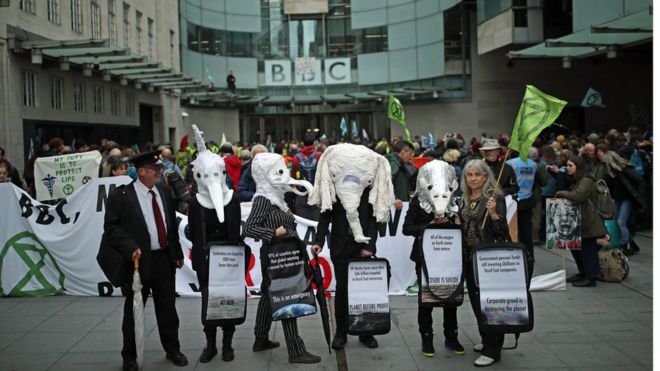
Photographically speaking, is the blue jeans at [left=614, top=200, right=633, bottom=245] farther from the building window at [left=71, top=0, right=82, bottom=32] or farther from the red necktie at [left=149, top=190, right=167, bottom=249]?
the building window at [left=71, top=0, right=82, bottom=32]

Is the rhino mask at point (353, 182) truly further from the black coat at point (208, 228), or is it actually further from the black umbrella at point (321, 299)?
the black coat at point (208, 228)

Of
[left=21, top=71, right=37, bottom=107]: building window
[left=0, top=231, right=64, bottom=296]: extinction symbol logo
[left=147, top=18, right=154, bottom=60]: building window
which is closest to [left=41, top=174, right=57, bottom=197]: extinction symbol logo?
[left=0, top=231, right=64, bottom=296]: extinction symbol logo

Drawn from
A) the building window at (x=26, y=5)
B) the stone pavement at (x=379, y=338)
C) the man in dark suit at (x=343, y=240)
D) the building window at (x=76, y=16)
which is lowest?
the stone pavement at (x=379, y=338)

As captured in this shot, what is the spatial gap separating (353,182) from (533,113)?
213 centimetres

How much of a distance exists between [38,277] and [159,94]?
74.4 ft

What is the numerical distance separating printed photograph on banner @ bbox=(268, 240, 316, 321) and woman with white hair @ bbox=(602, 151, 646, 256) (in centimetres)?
659

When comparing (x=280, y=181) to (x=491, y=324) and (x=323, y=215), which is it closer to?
(x=323, y=215)

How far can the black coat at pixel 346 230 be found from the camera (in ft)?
20.9

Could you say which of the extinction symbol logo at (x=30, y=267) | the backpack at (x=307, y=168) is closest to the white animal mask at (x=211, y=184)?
the extinction symbol logo at (x=30, y=267)

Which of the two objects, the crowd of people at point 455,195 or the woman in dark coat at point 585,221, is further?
the woman in dark coat at point 585,221

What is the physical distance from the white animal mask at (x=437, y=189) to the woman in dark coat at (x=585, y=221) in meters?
3.20

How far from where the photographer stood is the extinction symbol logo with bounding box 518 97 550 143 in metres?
7.02

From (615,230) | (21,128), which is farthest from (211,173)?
(21,128)

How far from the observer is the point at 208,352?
6246 millimetres
